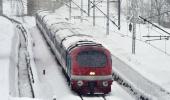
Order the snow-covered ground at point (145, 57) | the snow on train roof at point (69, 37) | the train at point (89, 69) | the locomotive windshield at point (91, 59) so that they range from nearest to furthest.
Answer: the train at point (89, 69) → the locomotive windshield at point (91, 59) → the snow on train roof at point (69, 37) → the snow-covered ground at point (145, 57)

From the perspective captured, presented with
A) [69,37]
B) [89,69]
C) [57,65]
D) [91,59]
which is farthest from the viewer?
[57,65]

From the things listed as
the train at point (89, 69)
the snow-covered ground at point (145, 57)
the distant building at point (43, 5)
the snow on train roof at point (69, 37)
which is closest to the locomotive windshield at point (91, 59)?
the train at point (89, 69)

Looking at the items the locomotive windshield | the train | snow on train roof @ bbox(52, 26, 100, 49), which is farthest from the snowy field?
snow on train roof @ bbox(52, 26, 100, 49)

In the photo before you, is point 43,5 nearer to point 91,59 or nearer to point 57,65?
point 57,65

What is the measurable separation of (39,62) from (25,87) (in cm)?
851

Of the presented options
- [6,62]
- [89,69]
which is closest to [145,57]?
[6,62]

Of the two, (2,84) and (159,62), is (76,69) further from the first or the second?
(159,62)

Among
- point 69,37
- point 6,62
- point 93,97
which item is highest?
point 69,37

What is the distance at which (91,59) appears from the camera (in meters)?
24.4

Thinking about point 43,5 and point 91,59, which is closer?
point 91,59

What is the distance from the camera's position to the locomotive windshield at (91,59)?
24.3 meters

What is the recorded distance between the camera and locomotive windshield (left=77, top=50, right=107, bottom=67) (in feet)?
79.7

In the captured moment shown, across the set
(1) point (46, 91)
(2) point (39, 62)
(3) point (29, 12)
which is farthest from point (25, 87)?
(3) point (29, 12)

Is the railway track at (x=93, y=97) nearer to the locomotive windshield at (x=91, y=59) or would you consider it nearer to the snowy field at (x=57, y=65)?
the snowy field at (x=57, y=65)
